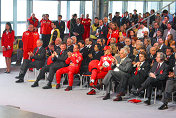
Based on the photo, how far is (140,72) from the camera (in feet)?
29.7

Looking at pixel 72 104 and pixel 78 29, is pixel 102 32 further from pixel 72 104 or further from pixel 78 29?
pixel 72 104

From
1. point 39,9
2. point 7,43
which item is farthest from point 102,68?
point 39,9

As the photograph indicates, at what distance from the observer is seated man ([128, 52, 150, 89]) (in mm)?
8984

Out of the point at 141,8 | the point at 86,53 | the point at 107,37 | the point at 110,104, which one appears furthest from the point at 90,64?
the point at 141,8

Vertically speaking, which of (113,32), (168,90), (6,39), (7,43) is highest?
(113,32)

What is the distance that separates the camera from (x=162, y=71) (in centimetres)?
876

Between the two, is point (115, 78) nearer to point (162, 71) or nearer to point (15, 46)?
point (162, 71)

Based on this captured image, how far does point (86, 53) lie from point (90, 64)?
0.77 metres

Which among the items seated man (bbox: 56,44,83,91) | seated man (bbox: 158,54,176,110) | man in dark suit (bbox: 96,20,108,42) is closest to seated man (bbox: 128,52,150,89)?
seated man (bbox: 158,54,176,110)

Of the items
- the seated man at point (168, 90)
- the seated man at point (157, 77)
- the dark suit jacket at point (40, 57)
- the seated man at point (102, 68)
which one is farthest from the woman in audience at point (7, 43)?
the seated man at point (168, 90)

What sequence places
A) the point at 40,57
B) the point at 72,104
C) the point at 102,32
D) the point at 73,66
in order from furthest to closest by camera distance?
the point at 102,32, the point at 40,57, the point at 73,66, the point at 72,104

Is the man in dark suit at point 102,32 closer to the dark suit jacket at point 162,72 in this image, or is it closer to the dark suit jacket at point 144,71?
the dark suit jacket at point 144,71

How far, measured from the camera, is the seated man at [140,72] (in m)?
8.98

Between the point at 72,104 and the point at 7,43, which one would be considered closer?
the point at 72,104
